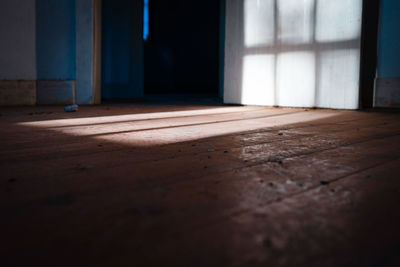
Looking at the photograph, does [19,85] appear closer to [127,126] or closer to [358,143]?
[127,126]

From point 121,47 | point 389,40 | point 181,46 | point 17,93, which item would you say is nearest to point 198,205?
point 17,93

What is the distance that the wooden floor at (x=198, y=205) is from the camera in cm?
65

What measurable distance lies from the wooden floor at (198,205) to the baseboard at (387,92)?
3.34 meters

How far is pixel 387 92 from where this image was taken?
15.4ft

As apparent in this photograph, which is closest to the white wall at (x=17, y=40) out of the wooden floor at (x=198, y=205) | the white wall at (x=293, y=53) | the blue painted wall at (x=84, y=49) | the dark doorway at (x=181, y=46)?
the blue painted wall at (x=84, y=49)

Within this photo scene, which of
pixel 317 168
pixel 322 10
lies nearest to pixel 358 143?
pixel 317 168

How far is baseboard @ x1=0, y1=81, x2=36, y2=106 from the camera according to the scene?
15.0 ft

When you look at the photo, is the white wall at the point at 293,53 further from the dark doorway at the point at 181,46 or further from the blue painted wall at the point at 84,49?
the dark doorway at the point at 181,46

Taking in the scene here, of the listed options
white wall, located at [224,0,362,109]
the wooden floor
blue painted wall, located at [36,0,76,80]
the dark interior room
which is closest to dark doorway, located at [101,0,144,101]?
blue painted wall, located at [36,0,76,80]

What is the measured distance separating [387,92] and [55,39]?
14.7 ft

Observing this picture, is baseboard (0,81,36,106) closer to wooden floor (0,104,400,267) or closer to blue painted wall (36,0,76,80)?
blue painted wall (36,0,76,80)

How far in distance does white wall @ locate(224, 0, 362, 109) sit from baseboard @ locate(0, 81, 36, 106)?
2.74 meters

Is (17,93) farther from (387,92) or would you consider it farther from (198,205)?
(387,92)

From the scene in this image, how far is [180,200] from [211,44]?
10.8 metres
